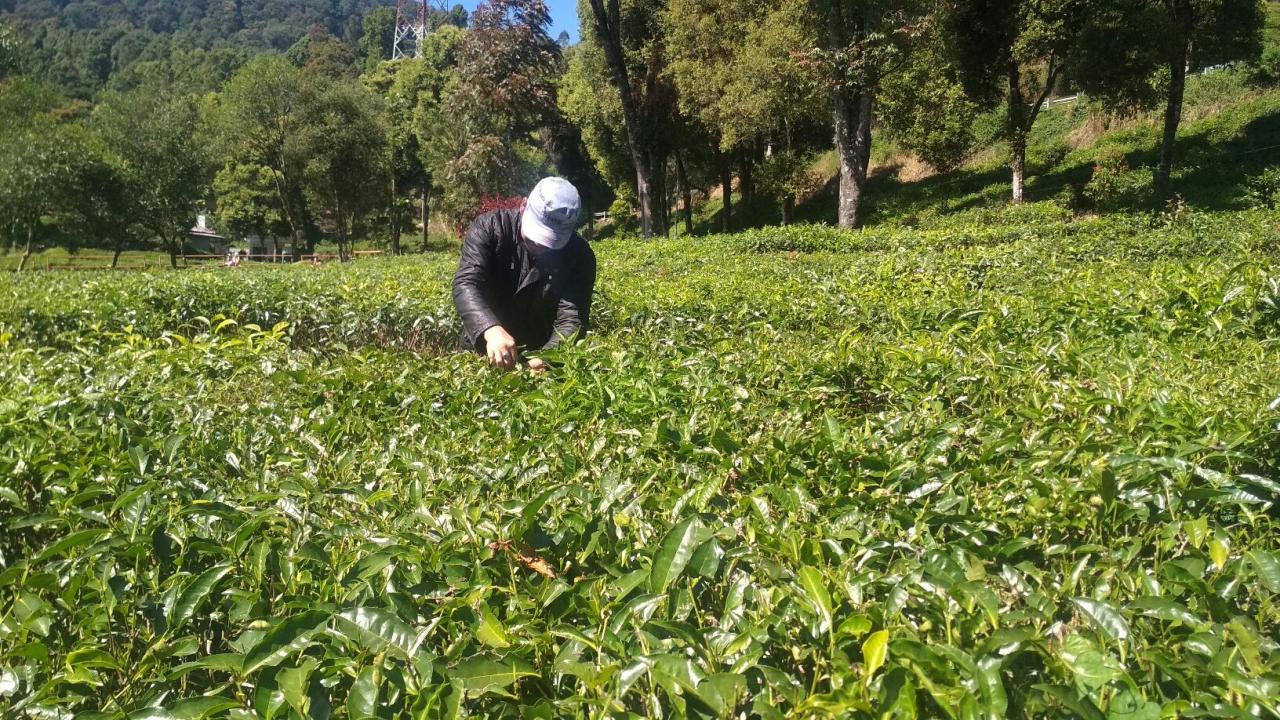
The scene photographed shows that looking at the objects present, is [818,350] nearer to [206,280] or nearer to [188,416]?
[188,416]

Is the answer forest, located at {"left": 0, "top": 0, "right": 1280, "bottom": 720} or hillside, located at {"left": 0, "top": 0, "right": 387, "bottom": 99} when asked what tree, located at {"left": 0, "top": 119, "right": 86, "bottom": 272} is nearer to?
hillside, located at {"left": 0, "top": 0, "right": 387, "bottom": 99}

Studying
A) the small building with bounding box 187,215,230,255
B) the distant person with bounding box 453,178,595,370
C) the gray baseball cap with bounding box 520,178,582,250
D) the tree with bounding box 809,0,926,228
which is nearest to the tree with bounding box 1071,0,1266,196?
the tree with bounding box 809,0,926,228

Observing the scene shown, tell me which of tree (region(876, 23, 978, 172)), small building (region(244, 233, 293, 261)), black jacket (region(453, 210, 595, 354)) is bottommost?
small building (region(244, 233, 293, 261))

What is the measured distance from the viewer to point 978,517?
166 cm

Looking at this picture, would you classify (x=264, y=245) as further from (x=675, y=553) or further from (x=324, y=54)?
(x=675, y=553)

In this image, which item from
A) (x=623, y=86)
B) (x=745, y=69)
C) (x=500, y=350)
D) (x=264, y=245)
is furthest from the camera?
(x=264, y=245)

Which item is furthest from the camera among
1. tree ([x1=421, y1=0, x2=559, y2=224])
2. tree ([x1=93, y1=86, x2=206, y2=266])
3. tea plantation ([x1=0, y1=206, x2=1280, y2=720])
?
tree ([x1=93, y1=86, x2=206, y2=266])

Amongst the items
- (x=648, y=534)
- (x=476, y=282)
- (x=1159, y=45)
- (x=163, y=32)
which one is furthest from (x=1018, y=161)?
(x=163, y=32)

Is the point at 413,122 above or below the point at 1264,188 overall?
above

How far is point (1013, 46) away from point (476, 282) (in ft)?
70.2

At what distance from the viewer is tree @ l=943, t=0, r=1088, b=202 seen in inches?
763

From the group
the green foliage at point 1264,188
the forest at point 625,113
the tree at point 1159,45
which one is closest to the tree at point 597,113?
the forest at point 625,113

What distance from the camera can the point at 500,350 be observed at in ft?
10.8

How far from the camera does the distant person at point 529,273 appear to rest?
3.67 metres
